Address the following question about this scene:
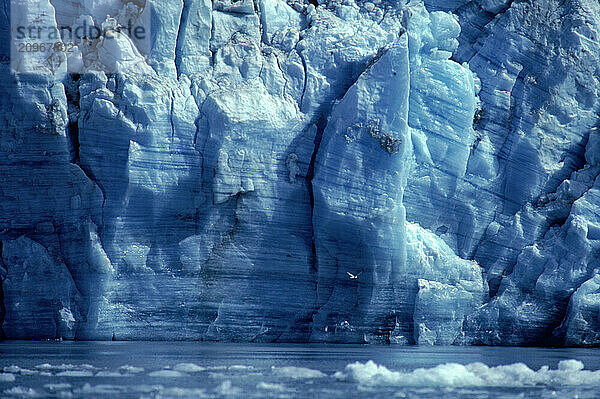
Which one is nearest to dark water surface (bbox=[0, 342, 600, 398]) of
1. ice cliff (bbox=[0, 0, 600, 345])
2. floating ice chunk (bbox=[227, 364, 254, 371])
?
floating ice chunk (bbox=[227, 364, 254, 371])

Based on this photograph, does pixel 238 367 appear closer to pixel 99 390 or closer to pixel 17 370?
pixel 17 370

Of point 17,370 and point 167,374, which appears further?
point 17,370

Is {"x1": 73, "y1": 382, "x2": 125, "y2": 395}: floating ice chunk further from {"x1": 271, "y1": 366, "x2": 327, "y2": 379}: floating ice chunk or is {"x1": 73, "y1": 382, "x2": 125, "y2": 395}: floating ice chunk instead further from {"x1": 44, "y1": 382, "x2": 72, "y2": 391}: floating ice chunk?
{"x1": 271, "y1": 366, "x2": 327, "y2": 379}: floating ice chunk

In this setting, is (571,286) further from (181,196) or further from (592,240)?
(181,196)

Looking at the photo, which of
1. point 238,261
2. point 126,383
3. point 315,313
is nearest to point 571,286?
point 315,313

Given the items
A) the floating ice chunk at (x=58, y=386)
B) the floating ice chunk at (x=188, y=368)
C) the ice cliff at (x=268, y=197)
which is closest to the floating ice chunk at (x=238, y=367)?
the floating ice chunk at (x=188, y=368)

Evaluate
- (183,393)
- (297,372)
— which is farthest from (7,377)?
(297,372)
